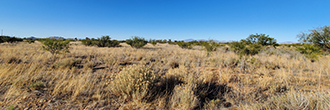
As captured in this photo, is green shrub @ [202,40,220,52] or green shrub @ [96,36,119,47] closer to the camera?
green shrub @ [202,40,220,52]

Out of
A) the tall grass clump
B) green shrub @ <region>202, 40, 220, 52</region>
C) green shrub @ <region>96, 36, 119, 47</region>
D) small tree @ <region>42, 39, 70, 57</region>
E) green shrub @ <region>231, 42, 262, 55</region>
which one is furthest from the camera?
green shrub @ <region>96, 36, 119, 47</region>

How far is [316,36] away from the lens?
8.38 metres

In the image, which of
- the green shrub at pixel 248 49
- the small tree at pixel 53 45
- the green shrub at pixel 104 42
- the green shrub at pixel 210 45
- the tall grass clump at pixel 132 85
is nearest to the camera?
the tall grass clump at pixel 132 85

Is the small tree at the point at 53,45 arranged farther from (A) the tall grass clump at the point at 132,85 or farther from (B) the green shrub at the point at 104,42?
(B) the green shrub at the point at 104,42

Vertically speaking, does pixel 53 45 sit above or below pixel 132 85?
above

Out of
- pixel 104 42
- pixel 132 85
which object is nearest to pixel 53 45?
pixel 132 85

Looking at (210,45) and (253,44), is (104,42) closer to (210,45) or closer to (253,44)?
(210,45)

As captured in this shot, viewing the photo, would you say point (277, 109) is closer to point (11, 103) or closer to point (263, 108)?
point (263, 108)

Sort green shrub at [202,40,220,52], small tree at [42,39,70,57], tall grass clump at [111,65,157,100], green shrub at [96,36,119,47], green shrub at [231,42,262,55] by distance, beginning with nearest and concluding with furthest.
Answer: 1. tall grass clump at [111,65,157,100]
2. small tree at [42,39,70,57]
3. green shrub at [231,42,262,55]
4. green shrub at [202,40,220,52]
5. green shrub at [96,36,119,47]

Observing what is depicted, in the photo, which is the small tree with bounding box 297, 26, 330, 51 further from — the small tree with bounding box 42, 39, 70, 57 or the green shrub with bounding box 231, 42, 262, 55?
the small tree with bounding box 42, 39, 70, 57

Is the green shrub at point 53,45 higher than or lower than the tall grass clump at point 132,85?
higher

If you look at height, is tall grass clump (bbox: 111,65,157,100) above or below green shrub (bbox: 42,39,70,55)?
below

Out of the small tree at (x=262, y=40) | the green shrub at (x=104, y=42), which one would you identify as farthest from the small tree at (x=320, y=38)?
the green shrub at (x=104, y=42)

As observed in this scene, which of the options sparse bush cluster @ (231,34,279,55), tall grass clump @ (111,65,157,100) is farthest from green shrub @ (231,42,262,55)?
tall grass clump @ (111,65,157,100)
